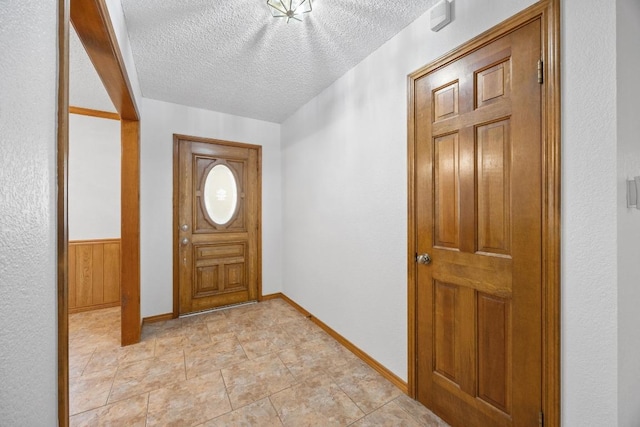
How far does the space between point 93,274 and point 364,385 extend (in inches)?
137

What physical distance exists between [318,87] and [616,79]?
226cm

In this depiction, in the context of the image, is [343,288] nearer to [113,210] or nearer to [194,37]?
[194,37]

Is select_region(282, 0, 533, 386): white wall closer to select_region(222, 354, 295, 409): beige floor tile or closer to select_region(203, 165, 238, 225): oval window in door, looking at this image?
select_region(222, 354, 295, 409): beige floor tile

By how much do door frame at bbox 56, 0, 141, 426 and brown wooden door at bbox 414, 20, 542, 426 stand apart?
5.61 feet

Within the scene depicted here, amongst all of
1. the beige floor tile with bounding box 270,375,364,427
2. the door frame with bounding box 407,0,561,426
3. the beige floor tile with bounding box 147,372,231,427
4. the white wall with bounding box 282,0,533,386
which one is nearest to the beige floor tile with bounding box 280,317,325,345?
the white wall with bounding box 282,0,533,386

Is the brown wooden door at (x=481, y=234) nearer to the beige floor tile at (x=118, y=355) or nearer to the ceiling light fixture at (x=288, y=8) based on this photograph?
the ceiling light fixture at (x=288, y=8)

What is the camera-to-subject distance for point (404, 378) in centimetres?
191

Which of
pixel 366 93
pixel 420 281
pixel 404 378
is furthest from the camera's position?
pixel 366 93

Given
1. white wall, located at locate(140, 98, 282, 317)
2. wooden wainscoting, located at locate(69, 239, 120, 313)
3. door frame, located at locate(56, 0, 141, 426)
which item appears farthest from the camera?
wooden wainscoting, located at locate(69, 239, 120, 313)

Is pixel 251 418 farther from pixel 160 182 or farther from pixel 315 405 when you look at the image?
pixel 160 182

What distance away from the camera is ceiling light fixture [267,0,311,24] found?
161 cm

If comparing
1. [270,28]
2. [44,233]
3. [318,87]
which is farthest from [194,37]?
[44,233]

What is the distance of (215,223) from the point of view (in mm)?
3482

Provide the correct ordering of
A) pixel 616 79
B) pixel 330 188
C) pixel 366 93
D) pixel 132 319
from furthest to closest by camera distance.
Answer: pixel 330 188 → pixel 132 319 → pixel 366 93 → pixel 616 79
